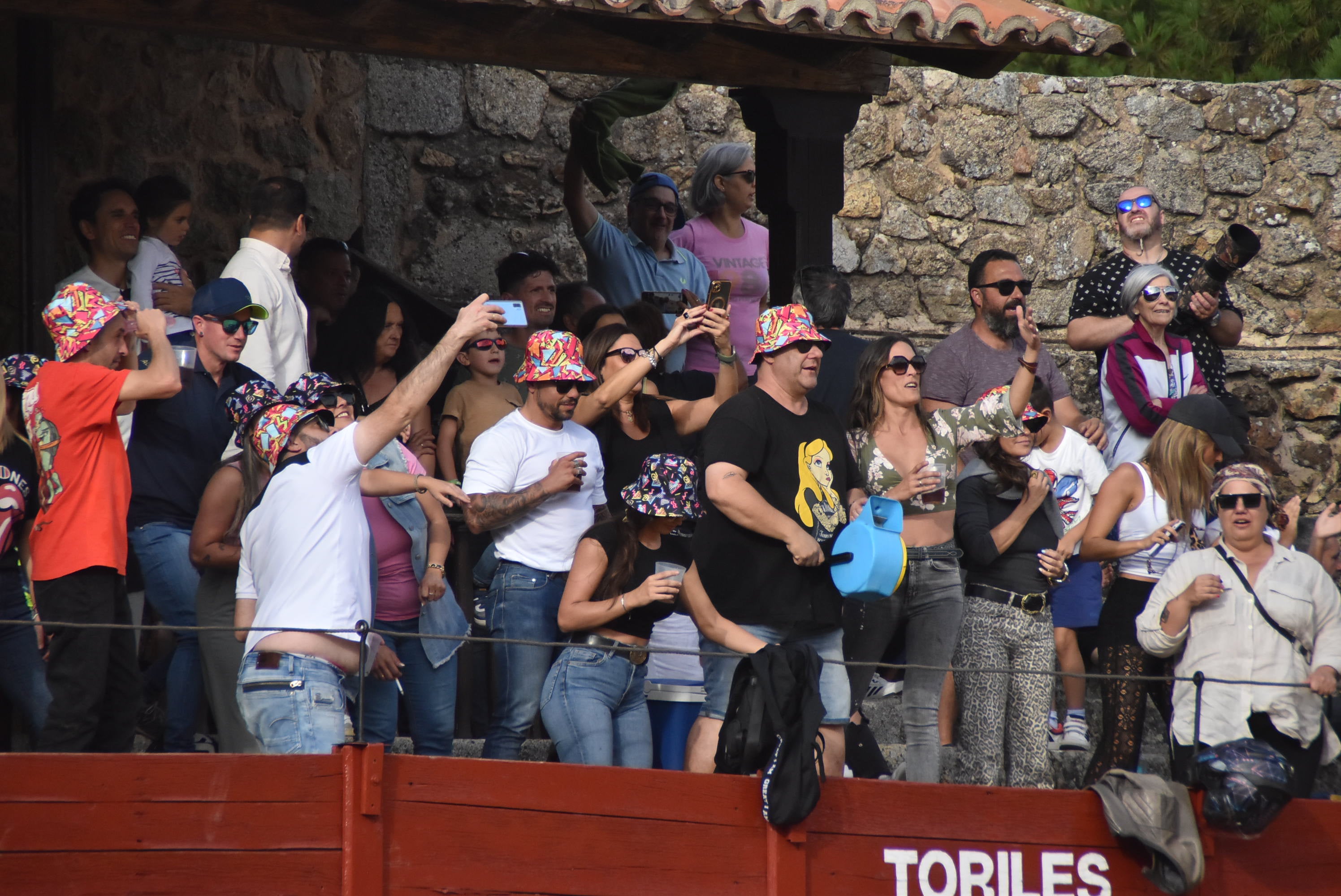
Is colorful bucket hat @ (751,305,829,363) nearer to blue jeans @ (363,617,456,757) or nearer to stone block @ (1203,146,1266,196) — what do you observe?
blue jeans @ (363,617,456,757)

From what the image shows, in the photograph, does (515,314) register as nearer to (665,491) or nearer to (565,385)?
(565,385)

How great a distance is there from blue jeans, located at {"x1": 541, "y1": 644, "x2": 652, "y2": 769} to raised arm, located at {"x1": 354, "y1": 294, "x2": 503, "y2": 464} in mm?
864

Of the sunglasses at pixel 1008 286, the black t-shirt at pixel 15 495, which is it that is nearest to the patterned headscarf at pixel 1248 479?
the sunglasses at pixel 1008 286

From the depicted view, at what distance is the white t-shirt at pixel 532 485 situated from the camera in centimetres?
547

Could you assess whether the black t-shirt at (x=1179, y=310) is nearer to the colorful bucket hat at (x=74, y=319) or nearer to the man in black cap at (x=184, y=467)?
the man in black cap at (x=184, y=467)

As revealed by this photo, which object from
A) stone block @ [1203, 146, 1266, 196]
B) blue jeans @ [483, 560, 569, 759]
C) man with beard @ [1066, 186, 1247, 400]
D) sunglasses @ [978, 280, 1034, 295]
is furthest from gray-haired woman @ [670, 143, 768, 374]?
stone block @ [1203, 146, 1266, 196]

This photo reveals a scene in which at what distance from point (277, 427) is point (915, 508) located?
7.06ft

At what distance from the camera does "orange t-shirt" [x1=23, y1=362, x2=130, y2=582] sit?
4.70 meters

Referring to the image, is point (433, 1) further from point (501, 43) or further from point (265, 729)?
point (265, 729)

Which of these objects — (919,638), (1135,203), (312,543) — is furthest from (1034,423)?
(312,543)

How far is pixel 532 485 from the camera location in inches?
215

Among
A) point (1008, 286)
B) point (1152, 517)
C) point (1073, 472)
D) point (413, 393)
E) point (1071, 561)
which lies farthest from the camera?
point (1008, 286)

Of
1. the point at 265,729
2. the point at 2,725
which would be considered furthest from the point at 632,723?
the point at 2,725

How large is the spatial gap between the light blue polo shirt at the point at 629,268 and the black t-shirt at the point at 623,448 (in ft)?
5.02
